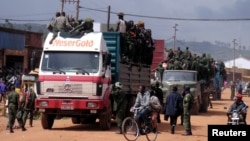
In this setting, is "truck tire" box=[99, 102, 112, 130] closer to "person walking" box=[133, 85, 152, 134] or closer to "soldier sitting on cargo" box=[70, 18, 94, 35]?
"person walking" box=[133, 85, 152, 134]

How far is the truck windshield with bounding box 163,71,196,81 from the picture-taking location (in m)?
26.8

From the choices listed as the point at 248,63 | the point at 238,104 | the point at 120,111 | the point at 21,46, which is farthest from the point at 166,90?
the point at 248,63

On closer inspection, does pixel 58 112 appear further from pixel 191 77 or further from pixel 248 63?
pixel 248 63

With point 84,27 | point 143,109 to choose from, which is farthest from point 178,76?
point 143,109

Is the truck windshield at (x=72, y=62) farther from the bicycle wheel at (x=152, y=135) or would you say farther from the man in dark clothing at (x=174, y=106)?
the bicycle wheel at (x=152, y=135)

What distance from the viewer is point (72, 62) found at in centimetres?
1686

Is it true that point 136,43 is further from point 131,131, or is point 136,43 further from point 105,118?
point 131,131

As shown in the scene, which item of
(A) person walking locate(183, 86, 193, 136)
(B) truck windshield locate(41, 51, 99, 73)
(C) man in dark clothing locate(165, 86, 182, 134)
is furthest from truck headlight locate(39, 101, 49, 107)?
(A) person walking locate(183, 86, 193, 136)

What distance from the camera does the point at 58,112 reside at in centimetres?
1695

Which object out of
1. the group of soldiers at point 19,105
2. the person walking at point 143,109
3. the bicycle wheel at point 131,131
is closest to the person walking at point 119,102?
the person walking at point 143,109

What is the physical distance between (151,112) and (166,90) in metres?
10.1

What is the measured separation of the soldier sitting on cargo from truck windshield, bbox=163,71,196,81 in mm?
9718

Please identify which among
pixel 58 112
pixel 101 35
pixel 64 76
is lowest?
pixel 58 112

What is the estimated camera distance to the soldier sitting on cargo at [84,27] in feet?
57.3
